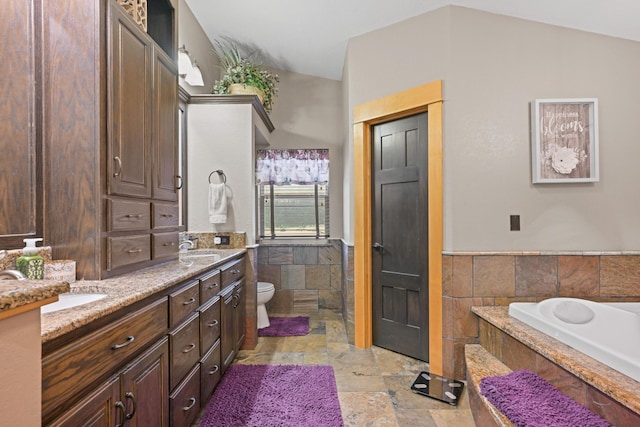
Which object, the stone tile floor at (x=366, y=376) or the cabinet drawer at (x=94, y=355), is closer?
the cabinet drawer at (x=94, y=355)

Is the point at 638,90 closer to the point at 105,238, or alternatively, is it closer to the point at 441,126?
the point at 441,126

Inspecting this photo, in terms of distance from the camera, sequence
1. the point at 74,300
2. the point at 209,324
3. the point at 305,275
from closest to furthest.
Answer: the point at 74,300 < the point at 209,324 < the point at 305,275

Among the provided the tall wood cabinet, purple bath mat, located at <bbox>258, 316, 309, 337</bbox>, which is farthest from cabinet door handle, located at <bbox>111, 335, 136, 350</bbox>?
purple bath mat, located at <bbox>258, 316, 309, 337</bbox>

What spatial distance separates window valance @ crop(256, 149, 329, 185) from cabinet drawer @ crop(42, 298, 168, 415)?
2751 millimetres

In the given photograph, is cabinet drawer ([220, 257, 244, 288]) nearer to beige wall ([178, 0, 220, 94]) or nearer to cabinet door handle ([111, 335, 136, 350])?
cabinet door handle ([111, 335, 136, 350])

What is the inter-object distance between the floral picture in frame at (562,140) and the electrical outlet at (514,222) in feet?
0.96

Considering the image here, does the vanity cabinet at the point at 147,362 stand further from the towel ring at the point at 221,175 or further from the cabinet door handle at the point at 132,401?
the towel ring at the point at 221,175

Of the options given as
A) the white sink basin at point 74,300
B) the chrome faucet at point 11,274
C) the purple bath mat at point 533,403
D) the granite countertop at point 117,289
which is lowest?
the purple bath mat at point 533,403

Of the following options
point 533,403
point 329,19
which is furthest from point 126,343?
point 329,19

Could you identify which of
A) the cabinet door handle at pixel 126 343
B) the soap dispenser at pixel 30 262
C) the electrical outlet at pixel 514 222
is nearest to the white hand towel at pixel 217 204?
the soap dispenser at pixel 30 262

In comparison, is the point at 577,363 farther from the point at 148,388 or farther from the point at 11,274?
the point at 11,274

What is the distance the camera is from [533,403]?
56.6 inches

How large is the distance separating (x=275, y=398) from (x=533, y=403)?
57.1 inches

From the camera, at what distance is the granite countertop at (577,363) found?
1234 mm
